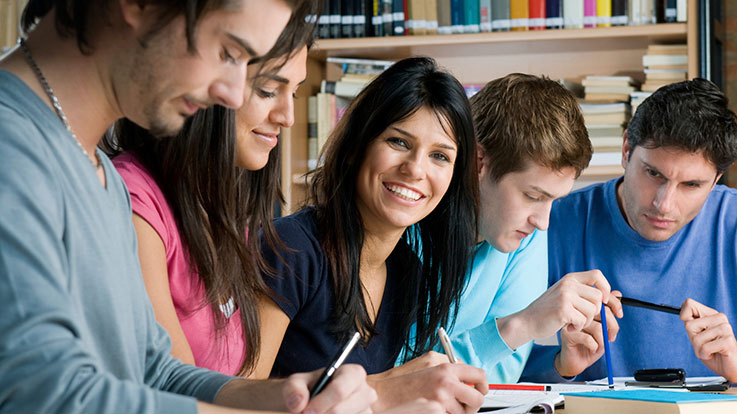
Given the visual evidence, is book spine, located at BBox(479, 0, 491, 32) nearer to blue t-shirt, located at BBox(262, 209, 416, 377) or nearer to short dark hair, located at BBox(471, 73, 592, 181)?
short dark hair, located at BBox(471, 73, 592, 181)

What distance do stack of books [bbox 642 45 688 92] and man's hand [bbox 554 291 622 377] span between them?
1331 millimetres

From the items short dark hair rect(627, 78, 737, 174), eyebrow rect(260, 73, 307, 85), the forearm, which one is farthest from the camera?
short dark hair rect(627, 78, 737, 174)

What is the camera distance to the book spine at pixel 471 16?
2.95 metres

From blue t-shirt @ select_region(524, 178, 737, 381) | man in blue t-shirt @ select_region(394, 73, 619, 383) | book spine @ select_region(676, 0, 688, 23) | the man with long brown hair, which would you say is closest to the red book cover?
book spine @ select_region(676, 0, 688, 23)

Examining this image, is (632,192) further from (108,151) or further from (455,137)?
(108,151)

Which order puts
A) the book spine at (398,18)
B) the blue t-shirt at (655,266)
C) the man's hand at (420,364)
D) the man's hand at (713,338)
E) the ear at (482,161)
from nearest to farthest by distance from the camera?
the man's hand at (420,364) → the man's hand at (713,338) → the ear at (482,161) → the blue t-shirt at (655,266) → the book spine at (398,18)

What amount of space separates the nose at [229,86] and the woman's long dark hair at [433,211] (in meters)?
0.69

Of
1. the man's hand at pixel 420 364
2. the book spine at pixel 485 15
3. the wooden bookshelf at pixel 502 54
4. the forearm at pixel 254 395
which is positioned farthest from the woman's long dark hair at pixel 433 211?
the book spine at pixel 485 15

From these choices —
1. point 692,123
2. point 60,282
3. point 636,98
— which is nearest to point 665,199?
point 692,123

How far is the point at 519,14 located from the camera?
292cm

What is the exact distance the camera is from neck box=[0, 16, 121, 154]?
2.57 feet


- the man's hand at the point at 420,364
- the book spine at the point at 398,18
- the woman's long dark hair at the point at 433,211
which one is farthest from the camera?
the book spine at the point at 398,18

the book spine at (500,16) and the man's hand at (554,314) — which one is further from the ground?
the book spine at (500,16)

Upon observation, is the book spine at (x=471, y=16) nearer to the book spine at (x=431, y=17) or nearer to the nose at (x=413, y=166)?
the book spine at (x=431, y=17)
